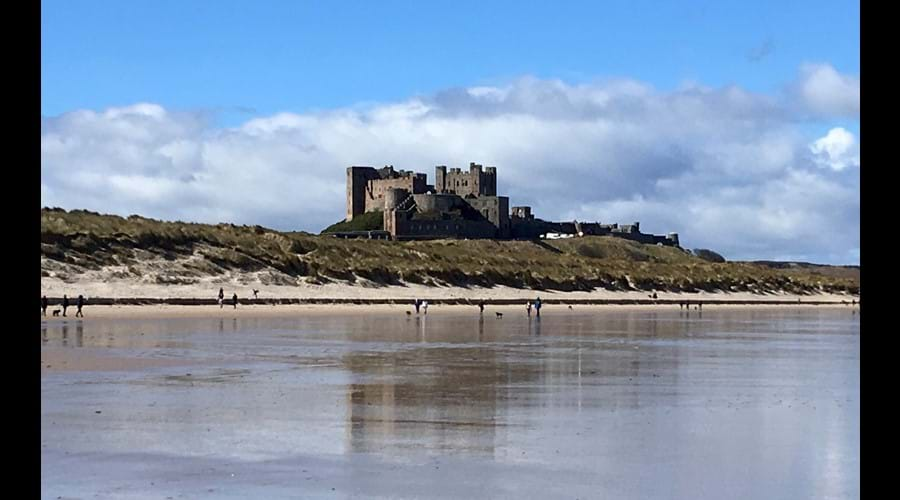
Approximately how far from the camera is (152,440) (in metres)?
10.4

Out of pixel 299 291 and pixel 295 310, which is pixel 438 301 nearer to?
pixel 299 291

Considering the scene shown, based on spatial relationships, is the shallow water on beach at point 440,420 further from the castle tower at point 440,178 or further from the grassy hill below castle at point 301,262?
the castle tower at point 440,178

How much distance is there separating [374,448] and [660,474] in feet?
8.80

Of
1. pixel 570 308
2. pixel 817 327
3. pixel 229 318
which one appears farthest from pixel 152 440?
pixel 570 308

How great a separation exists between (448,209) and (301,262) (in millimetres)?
52203

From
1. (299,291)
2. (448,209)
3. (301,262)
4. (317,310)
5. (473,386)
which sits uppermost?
(448,209)

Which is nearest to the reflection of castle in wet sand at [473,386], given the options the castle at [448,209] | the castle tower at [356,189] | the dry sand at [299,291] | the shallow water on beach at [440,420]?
the shallow water on beach at [440,420]

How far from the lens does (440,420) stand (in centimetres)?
1214

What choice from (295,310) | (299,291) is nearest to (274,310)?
(295,310)

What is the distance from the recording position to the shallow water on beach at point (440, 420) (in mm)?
8516

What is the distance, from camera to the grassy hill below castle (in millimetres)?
44594

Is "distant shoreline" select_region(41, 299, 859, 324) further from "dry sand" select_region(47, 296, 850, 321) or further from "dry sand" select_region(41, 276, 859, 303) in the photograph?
"dry sand" select_region(41, 276, 859, 303)

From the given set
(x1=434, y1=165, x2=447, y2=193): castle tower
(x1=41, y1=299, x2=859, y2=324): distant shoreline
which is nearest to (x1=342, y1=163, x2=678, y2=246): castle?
(x1=434, y1=165, x2=447, y2=193): castle tower
